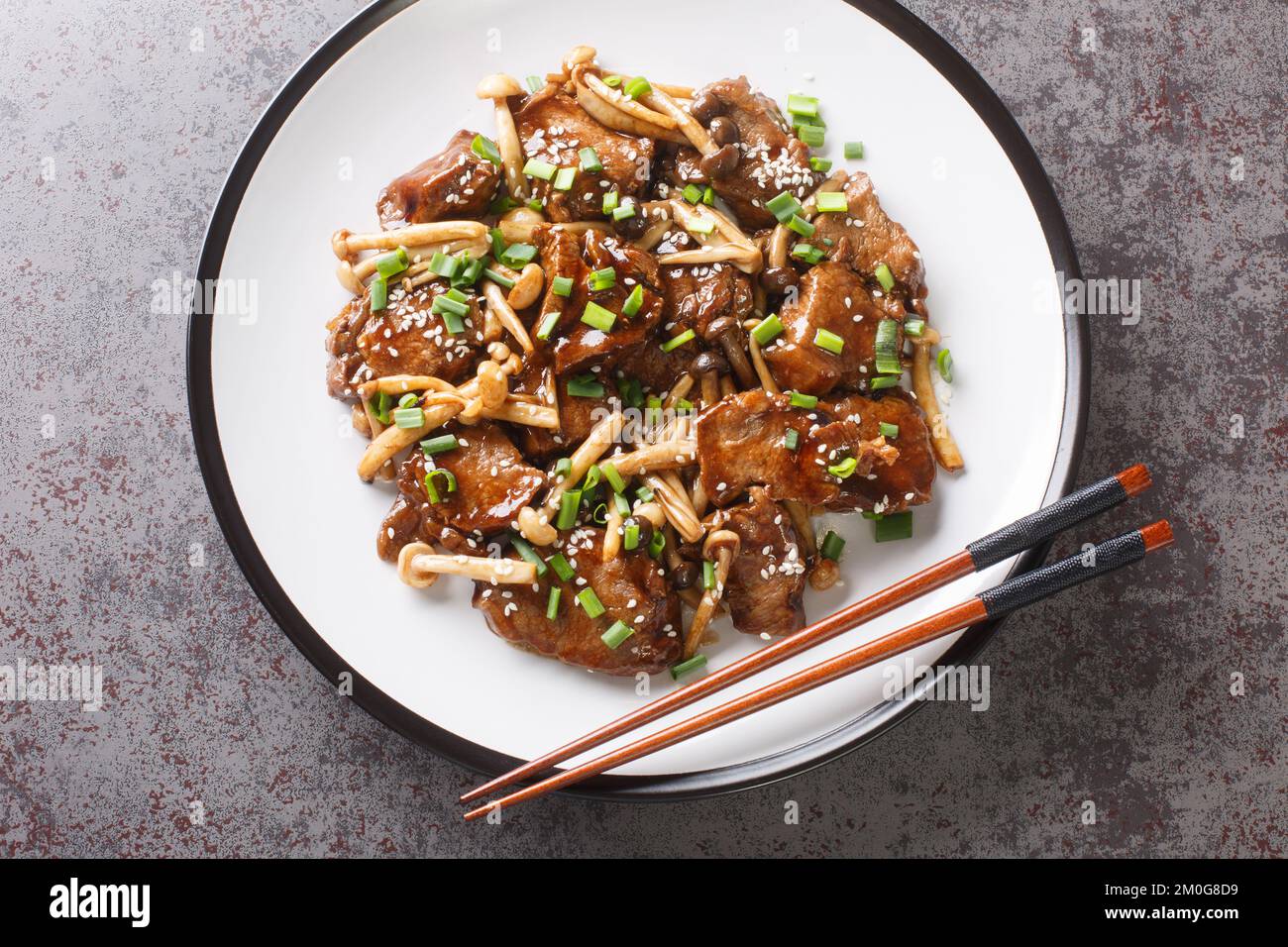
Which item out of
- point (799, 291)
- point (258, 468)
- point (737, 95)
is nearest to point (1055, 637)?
point (799, 291)

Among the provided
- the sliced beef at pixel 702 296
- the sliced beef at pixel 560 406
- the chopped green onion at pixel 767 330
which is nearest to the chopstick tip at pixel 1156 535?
the chopped green onion at pixel 767 330

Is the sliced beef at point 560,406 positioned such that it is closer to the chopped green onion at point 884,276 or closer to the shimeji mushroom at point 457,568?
the shimeji mushroom at point 457,568

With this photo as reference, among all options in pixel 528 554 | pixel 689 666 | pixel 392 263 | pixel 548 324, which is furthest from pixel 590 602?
pixel 392 263

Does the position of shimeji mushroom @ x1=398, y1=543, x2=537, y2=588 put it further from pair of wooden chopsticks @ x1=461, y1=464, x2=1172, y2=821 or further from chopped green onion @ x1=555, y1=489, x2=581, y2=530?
pair of wooden chopsticks @ x1=461, y1=464, x2=1172, y2=821

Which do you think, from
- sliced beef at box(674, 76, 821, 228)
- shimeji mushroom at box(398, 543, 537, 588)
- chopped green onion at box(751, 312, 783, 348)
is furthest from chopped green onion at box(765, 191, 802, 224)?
shimeji mushroom at box(398, 543, 537, 588)

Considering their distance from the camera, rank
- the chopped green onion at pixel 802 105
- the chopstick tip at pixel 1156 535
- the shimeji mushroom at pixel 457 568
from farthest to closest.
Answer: the chopped green onion at pixel 802 105, the shimeji mushroom at pixel 457 568, the chopstick tip at pixel 1156 535

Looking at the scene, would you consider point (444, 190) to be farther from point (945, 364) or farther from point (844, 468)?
point (945, 364)
